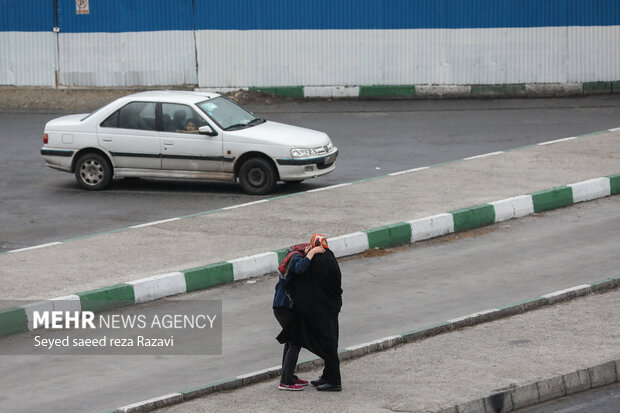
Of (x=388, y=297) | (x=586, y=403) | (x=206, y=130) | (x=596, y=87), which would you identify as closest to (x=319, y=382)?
(x=586, y=403)

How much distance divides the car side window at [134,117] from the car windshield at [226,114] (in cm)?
74

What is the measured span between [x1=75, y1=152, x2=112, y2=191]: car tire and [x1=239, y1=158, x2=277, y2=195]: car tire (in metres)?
2.08

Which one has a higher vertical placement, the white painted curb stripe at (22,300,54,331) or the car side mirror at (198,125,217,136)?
the car side mirror at (198,125,217,136)

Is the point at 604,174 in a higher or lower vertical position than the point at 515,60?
lower

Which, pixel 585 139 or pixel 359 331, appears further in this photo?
pixel 585 139

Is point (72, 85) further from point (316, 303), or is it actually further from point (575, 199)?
point (316, 303)

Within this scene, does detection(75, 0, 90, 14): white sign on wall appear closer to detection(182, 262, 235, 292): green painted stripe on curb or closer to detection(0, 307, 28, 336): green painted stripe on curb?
detection(182, 262, 235, 292): green painted stripe on curb

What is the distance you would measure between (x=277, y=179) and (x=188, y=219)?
2.00 m

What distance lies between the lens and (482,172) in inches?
A: 639

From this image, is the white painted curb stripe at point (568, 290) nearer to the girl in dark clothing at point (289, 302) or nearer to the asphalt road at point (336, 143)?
the girl in dark clothing at point (289, 302)

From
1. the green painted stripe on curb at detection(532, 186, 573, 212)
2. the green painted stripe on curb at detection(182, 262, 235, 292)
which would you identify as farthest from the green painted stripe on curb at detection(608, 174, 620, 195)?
the green painted stripe on curb at detection(182, 262, 235, 292)

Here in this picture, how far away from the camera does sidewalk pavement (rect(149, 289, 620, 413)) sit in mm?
7910

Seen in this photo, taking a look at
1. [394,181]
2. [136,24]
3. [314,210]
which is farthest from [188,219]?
[136,24]

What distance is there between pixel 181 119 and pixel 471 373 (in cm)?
831
